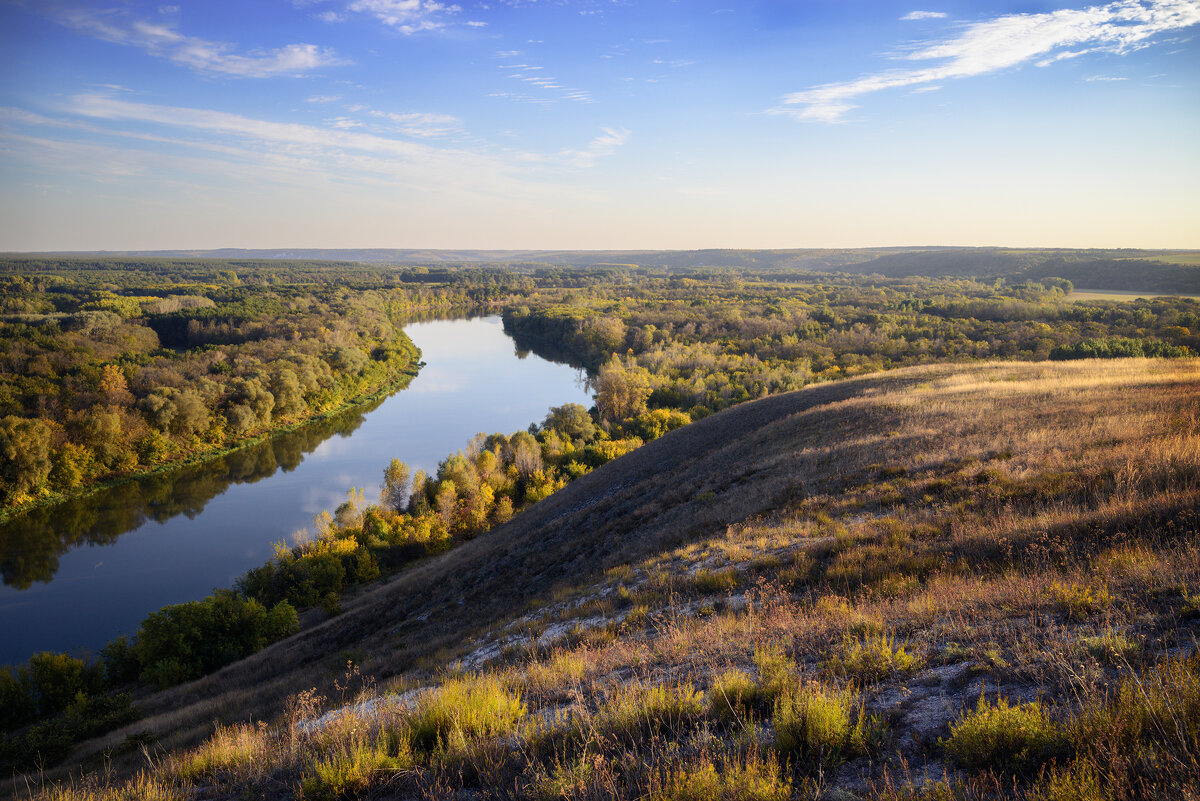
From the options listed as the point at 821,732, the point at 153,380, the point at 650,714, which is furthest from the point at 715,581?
the point at 153,380

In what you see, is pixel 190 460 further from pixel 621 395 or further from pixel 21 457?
pixel 621 395

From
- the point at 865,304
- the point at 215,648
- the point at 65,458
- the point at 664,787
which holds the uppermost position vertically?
the point at 865,304

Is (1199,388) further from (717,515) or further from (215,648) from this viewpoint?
(215,648)

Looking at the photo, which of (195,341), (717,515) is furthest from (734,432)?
(195,341)

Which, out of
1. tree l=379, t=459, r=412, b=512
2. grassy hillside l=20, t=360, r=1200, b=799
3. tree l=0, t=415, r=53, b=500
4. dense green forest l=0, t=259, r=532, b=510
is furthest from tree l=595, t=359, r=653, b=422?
tree l=0, t=415, r=53, b=500

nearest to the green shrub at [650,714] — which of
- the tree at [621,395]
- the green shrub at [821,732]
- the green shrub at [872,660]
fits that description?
the green shrub at [821,732]

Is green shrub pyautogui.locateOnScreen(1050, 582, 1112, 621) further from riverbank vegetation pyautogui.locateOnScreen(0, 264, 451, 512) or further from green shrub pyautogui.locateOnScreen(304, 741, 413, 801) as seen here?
riverbank vegetation pyautogui.locateOnScreen(0, 264, 451, 512)
